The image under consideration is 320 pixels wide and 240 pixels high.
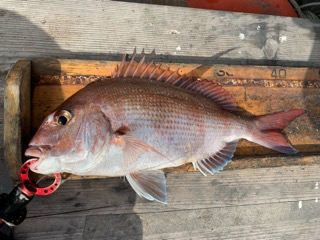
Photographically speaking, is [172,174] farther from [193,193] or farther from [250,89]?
[250,89]

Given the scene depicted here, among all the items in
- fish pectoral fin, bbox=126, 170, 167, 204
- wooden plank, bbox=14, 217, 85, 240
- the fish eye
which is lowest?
wooden plank, bbox=14, 217, 85, 240

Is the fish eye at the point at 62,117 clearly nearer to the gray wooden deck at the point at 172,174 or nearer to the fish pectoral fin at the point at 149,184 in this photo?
the fish pectoral fin at the point at 149,184

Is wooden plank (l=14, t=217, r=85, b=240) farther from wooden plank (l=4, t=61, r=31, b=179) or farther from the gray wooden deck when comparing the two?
wooden plank (l=4, t=61, r=31, b=179)

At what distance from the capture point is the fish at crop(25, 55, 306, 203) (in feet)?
5.11

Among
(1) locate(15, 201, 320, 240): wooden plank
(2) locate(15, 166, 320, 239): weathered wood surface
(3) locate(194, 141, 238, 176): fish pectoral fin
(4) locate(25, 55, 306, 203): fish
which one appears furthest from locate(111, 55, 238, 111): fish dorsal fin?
(1) locate(15, 201, 320, 240): wooden plank

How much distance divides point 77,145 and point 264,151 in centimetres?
143

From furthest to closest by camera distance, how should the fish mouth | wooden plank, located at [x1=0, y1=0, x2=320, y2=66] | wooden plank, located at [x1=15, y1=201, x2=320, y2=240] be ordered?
1. wooden plank, located at [x1=0, y1=0, x2=320, y2=66]
2. wooden plank, located at [x1=15, y1=201, x2=320, y2=240]
3. the fish mouth

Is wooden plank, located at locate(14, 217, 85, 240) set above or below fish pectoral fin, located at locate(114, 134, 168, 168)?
below

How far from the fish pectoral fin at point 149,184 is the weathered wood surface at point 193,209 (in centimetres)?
43

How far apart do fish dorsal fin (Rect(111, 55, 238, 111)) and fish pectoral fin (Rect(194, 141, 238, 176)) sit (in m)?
0.33

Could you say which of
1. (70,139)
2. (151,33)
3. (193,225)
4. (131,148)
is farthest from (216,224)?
(151,33)

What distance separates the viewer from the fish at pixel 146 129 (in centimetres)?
156

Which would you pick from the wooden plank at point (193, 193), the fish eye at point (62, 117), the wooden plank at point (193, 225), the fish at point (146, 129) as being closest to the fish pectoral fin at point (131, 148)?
the fish at point (146, 129)

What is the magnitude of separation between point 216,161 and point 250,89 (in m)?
0.69
